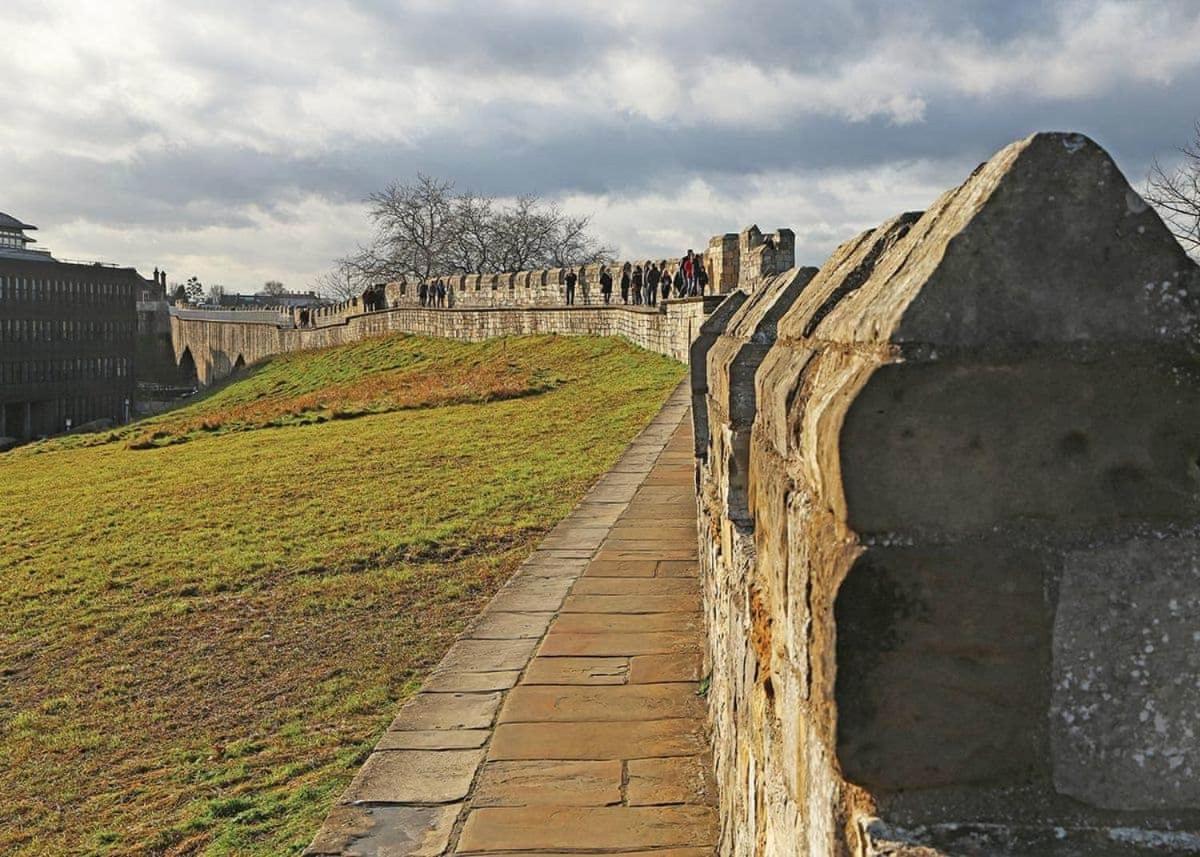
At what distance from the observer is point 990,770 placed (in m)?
1.38

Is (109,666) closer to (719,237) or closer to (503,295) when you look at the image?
(719,237)

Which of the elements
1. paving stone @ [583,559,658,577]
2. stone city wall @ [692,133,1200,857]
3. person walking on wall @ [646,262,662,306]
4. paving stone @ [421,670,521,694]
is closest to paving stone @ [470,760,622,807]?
paving stone @ [421,670,521,694]

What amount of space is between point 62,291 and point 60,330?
7.12 ft

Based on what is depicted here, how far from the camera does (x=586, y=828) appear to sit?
3.38 meters

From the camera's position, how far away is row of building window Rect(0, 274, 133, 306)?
5741 cm

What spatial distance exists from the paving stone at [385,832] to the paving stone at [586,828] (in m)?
0.08

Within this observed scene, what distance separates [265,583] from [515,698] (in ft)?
14.6

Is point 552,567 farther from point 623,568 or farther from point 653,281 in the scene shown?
point 653,281

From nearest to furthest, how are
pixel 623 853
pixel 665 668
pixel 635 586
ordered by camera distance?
pixel 623 853, pixel 665 668, pixel 635 586

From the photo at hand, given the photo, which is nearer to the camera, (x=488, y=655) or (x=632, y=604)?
(x=488, y=655)

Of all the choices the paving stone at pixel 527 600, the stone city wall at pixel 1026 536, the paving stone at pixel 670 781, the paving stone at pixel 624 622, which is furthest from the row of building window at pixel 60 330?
the stone city wall at pixel 1026 536

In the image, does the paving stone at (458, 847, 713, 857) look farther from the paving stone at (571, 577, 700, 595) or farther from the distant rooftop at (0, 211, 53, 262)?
the distant rooftop at (0, 211, 53, 262)

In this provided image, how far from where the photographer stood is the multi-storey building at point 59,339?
2259 inches

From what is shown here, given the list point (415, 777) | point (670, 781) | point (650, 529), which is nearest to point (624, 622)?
point (670, 781)
